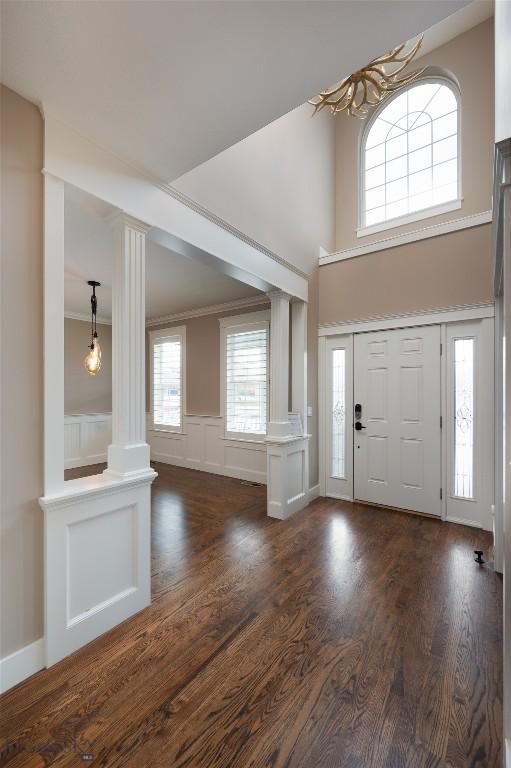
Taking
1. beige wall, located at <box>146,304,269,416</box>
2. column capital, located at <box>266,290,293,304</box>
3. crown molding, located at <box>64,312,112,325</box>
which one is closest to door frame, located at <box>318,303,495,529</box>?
column capital, located at <box>266,290,293,304</box>

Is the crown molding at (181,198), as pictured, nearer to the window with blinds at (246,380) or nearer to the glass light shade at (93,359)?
the window with blinds at (246,380)

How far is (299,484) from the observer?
389 centimetres

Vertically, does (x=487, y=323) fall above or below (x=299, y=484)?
above

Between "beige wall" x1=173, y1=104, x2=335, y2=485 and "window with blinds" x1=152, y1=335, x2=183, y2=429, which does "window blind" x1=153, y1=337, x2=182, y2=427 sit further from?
"beige wall" x1=173, y1=104, x2=335, y2=485

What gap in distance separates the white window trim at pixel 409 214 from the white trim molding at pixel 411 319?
4.41 feet

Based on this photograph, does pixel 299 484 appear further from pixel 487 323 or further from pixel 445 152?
pixel 445 152

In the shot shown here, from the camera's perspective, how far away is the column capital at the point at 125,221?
6.59 feet

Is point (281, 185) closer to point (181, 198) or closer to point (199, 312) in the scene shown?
point (181, 198)

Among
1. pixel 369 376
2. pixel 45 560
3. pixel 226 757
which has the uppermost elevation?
pixel 369 376

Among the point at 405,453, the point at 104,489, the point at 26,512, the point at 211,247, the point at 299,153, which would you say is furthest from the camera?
the point at 299,153

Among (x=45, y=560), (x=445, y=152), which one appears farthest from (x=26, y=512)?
(x=445, y=152)

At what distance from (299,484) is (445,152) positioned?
174 inches

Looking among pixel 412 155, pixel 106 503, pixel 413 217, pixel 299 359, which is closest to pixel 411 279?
pixel 413 217

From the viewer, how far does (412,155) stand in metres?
4.35
